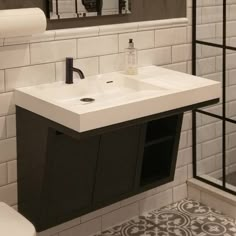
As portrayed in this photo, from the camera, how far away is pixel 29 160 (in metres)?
2.61

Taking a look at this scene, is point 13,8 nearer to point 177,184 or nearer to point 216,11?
point 216,11

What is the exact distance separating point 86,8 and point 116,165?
79 centimetres

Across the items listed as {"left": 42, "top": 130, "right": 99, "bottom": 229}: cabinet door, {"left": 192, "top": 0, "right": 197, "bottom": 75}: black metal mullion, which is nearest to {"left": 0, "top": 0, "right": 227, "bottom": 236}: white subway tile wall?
{"left": 192, "top": 0, "right": 197, "bottom": 75}: black metal mullion

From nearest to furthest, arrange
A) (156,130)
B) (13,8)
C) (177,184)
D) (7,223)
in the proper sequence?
(7,223) < (13,8) < (156,130) < (177,184)

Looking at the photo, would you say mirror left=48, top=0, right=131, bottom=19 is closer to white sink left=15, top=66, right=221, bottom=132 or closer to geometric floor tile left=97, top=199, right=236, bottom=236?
white sink left=15, top=66, right=221, bottom=132

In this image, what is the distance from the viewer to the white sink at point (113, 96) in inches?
91.0

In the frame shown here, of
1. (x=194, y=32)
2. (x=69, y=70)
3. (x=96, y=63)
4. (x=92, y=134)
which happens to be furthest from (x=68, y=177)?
(x=194, y=32)

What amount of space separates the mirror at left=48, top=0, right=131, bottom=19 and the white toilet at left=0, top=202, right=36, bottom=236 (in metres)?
0.93

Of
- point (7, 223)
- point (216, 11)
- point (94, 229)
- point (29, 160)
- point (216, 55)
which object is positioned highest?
point (216, 11)

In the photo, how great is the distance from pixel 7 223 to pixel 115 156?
0.69m

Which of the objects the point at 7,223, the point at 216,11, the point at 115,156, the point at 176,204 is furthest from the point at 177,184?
the point at 7,223

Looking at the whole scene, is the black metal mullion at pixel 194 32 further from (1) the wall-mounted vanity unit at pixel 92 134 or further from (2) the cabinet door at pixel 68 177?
(2) the cabinet door at pixel 68 177

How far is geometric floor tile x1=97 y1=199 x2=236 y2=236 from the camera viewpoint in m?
3.10

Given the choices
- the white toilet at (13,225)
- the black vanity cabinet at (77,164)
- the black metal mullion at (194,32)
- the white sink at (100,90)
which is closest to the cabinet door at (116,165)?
the black vanity cabinet at (77,164)
